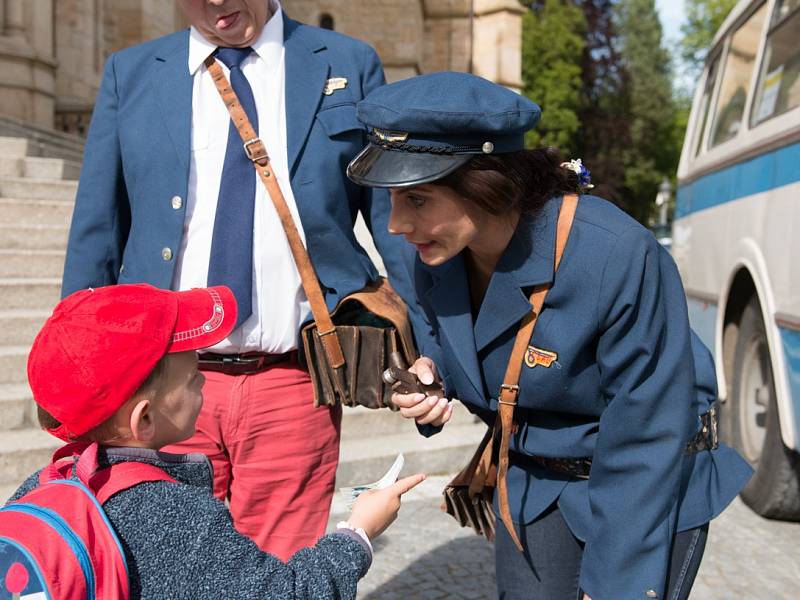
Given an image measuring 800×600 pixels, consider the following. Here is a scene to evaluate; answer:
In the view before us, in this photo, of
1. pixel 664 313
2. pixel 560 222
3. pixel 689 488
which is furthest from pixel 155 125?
pixel 689 488

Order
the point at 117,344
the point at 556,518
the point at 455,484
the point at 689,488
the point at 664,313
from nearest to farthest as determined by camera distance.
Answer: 1. the point at 117,344
2. the point at 664,313
3. the point at 689,488
4. the point at 556,518
5. the point at 455,484

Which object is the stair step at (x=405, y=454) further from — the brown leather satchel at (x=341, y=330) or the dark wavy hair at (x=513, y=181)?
the dark wavy hair at (x=513, y=181)

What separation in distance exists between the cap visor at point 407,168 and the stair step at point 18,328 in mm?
4220

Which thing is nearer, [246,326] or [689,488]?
[689,488]

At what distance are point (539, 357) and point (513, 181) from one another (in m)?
0.38

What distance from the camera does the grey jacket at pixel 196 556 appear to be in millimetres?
1509

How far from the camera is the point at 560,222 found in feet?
6.31

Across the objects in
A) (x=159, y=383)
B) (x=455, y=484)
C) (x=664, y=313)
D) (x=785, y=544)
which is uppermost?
(x=664, y=313)

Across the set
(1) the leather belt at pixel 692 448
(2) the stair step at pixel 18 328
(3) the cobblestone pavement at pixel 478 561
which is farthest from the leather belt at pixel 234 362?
(2) the stair step at pixel 18 328

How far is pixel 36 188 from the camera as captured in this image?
24.6ft

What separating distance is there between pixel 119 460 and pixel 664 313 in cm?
109

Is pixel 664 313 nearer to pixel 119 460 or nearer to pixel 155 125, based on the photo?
pixel 119 460

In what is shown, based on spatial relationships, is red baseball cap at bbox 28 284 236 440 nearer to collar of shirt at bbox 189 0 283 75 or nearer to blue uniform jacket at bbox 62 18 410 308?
blue uniform jacket at bbox 62 18 410 308

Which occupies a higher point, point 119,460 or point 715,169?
point 715,169
